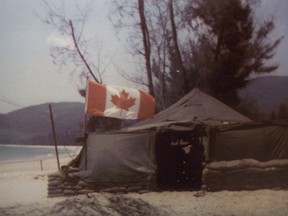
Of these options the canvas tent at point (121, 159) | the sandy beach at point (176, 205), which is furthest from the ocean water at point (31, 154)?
the sandy beach at point (176, 205)

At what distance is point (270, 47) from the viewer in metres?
12.8

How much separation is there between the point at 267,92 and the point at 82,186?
304 inches

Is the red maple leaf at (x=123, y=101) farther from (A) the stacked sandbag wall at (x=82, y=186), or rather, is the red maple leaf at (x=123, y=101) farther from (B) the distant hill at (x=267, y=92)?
(B) the distant hill at (x=267, y=92)

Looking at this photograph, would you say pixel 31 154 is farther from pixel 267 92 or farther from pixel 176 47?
pixel 267 92

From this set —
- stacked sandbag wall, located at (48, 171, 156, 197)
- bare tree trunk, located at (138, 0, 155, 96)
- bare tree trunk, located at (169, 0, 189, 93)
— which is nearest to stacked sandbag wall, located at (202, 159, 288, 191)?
stacked sandbag wall, located at (48, 171, 156, 197)

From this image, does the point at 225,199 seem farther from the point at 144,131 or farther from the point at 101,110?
the point at 101,110

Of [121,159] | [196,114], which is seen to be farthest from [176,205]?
[196,114]

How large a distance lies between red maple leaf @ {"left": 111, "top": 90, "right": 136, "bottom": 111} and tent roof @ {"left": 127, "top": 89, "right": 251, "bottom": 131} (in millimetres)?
545

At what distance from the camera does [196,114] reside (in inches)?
354

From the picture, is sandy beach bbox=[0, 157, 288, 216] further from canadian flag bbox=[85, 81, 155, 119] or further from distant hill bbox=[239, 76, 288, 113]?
distant hill bbox=[239, 76, 288, 113]

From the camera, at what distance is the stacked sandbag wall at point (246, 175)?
708cm

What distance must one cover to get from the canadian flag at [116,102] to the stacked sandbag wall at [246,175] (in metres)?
2.50

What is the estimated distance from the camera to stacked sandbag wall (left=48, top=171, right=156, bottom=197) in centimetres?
801

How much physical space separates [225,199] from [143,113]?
3.39 metres
